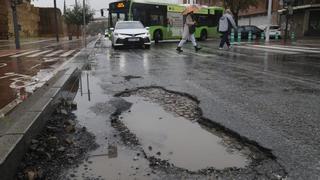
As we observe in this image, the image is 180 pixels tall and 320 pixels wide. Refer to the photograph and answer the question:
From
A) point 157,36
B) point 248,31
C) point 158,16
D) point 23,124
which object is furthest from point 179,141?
point 248,31

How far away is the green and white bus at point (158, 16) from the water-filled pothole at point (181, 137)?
20.4m

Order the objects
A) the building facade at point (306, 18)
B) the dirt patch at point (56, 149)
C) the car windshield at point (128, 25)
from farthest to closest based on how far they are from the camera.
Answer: the building facade at point (306, 18)
the car windshield at point (128, 25)
the dirt patch at point (56, 149)

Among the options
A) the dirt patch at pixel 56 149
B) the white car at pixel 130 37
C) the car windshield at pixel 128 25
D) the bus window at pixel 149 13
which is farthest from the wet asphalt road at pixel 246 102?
the bus window at pixel 149 13

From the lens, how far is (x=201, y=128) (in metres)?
4.30

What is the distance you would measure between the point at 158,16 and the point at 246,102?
22.5 metres

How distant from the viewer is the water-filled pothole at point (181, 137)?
3293mm

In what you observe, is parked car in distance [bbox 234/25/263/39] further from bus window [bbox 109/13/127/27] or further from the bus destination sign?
the bus destination sign

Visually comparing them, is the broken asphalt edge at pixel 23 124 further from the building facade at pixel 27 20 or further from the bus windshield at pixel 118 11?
the building facade at pixel 27 20

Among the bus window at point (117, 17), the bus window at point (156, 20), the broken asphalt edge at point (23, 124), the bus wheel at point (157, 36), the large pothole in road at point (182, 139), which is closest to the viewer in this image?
the broken asphalt edge at point (23, 124)

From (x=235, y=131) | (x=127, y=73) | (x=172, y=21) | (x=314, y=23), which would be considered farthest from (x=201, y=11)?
(x=235, y=131)

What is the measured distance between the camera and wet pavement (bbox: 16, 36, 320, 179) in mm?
3078

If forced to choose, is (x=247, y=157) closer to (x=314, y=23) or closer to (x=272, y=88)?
(x=272, y=88)

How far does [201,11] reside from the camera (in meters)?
31.9

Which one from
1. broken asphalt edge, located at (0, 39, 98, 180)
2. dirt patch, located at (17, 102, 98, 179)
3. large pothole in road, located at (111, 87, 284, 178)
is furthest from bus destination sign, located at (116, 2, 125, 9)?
dirt patch, located at (17, 102, 98, 179)
